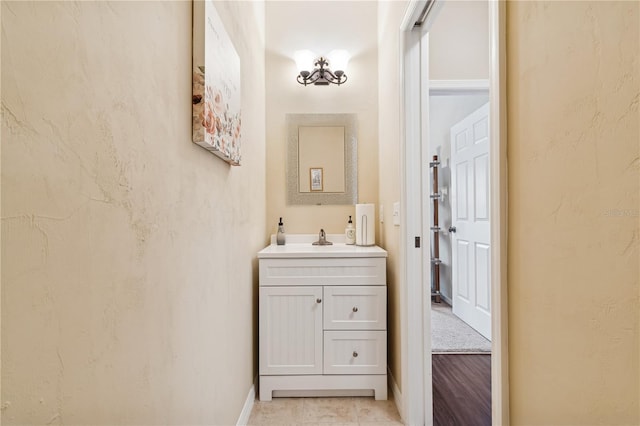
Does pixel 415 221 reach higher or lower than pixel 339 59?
lower

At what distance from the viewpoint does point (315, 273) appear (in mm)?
1978

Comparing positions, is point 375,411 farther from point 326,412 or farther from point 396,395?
point 326,412

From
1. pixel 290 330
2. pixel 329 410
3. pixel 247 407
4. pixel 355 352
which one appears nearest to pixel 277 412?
pixel 247 407

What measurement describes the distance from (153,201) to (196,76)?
46cm

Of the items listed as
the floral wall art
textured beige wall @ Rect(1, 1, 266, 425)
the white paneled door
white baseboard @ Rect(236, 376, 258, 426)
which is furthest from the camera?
the white paneled door

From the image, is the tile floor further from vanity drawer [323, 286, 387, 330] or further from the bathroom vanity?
vanity drawer [323, 286, 387, 330]

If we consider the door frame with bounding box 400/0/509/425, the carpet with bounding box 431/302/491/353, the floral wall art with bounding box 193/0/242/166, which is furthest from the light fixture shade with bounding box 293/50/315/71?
the carpet with bounding box 431/302/491/353

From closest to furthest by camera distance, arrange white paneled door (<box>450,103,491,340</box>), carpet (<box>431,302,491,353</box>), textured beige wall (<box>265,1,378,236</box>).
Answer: textured beige wall (<box>265,1,378,236</box>)
carpet (<box>431,302,491,353</box>)
white paneled door (<box>450,103,491,340</box>)

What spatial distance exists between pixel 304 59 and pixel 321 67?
14 centimetres

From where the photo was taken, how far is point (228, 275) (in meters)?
1.47

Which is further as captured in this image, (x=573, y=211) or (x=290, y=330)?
(x=290, y=330)

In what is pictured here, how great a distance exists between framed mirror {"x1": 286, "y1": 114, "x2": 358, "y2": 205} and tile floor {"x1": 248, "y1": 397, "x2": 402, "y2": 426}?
134 cm

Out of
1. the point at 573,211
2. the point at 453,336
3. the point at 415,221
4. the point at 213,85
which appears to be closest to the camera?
the point at 573,211

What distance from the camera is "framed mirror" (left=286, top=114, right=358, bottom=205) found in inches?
100
